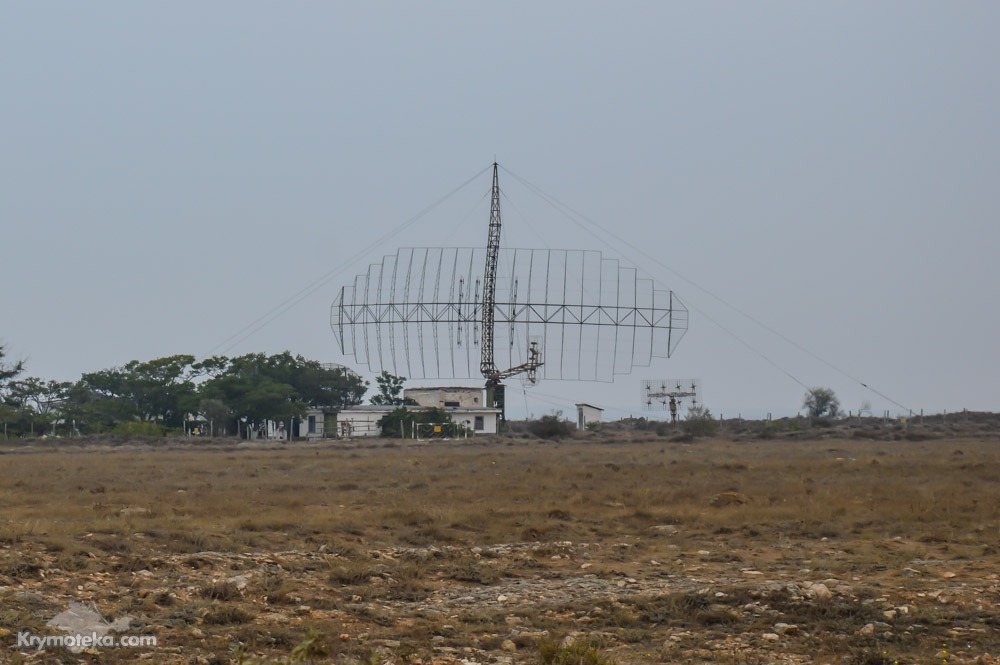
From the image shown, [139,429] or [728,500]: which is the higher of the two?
[139,429]

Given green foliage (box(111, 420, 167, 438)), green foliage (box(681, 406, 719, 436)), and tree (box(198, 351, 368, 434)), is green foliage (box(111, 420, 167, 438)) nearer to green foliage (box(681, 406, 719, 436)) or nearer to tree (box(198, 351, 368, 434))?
tree (box(198, 351, 368, 434))

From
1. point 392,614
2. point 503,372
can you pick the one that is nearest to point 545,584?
point 392,614

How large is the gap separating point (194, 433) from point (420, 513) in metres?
58.7

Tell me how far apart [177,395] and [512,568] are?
71.1 metres

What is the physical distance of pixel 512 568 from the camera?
15.5 metres

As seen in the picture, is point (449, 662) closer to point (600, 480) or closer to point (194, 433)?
point (600, 480)

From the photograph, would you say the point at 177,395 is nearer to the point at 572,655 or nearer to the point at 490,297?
the point at 490,297

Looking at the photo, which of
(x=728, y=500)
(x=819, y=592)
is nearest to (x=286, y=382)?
(x=728, y=500)

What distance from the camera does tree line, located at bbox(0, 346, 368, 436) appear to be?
7681 centimetres

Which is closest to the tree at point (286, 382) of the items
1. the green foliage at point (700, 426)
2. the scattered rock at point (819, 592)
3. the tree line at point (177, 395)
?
the tree line at point (177, 395)

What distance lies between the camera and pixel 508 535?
Result: 18594mm

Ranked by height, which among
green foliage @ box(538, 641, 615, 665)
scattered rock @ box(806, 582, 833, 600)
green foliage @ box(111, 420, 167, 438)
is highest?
green foliage @ box(111, 420, 167, 438)

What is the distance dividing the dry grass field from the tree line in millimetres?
48506

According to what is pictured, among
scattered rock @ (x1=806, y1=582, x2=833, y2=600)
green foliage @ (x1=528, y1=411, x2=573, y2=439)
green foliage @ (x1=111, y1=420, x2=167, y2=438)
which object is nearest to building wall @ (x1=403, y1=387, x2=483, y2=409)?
green foliage @ (x1=528, y1=411, x2=573, y2=439)
